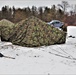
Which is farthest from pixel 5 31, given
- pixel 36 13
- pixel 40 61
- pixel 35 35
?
pixel 36 13

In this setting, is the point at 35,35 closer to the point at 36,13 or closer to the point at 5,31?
the point at 5,31

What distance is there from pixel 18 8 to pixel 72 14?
11.2 metres

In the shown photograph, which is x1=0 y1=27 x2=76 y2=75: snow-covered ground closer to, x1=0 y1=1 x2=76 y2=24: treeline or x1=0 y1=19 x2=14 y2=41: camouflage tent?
x1=0 y1=19 x2=14 y2=41: camouflage tent

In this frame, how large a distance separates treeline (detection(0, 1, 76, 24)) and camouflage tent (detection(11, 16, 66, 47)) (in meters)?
27.9

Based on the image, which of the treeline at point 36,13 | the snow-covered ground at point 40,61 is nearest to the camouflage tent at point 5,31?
the snow-covered ground at point 40,61

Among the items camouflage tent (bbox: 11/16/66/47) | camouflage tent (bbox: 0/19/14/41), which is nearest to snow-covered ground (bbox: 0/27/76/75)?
Answer: camouflage tent (bbox: 11/16/66/47)

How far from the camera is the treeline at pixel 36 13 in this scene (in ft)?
129

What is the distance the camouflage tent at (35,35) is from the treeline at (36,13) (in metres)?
27.9

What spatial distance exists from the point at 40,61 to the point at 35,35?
2.97m

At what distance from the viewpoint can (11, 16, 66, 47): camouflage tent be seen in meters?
9.73

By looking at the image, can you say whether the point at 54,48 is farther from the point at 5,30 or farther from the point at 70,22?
the point at 70,22

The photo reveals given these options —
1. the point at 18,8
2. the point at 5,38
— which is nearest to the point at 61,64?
the point at 5,38

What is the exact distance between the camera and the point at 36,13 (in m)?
42.4

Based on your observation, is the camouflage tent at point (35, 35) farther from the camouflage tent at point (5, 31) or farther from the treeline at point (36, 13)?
the treeline at point (36, 13)
